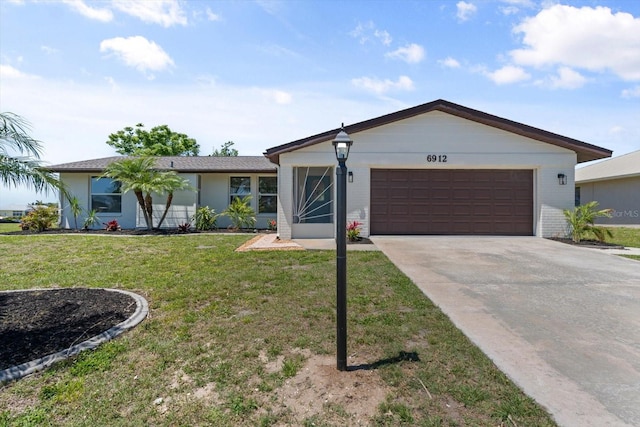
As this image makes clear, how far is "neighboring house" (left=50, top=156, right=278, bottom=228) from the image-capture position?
48.5 ft

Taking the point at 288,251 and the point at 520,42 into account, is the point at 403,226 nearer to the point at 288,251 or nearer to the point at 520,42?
the point at 288,251

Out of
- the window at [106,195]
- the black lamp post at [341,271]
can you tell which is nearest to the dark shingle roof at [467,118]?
the black lamp post at [341,271]

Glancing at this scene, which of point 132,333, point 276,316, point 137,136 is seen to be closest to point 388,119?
point 276,316

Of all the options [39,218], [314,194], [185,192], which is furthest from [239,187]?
[39,218]

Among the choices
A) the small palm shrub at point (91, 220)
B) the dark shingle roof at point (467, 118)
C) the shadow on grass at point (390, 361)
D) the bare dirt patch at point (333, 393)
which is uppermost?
the dark shingle roof at point (467, 118)

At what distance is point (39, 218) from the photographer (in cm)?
1366

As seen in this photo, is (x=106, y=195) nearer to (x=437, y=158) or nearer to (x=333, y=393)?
(x=437, y=158)

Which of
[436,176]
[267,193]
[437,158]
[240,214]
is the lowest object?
[240,214]

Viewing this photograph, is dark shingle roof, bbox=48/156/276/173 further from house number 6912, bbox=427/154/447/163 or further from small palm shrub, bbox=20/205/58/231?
house number 6912, bbox=427/154/447/163

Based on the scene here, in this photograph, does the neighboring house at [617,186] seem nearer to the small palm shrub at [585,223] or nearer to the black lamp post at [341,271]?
the small palm shrub at [585,223]

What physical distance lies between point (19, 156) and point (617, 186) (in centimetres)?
2619

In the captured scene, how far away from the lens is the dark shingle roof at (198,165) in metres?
14.6

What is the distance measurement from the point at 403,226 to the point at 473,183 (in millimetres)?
2905

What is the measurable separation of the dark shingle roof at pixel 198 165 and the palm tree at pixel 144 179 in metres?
1.35
